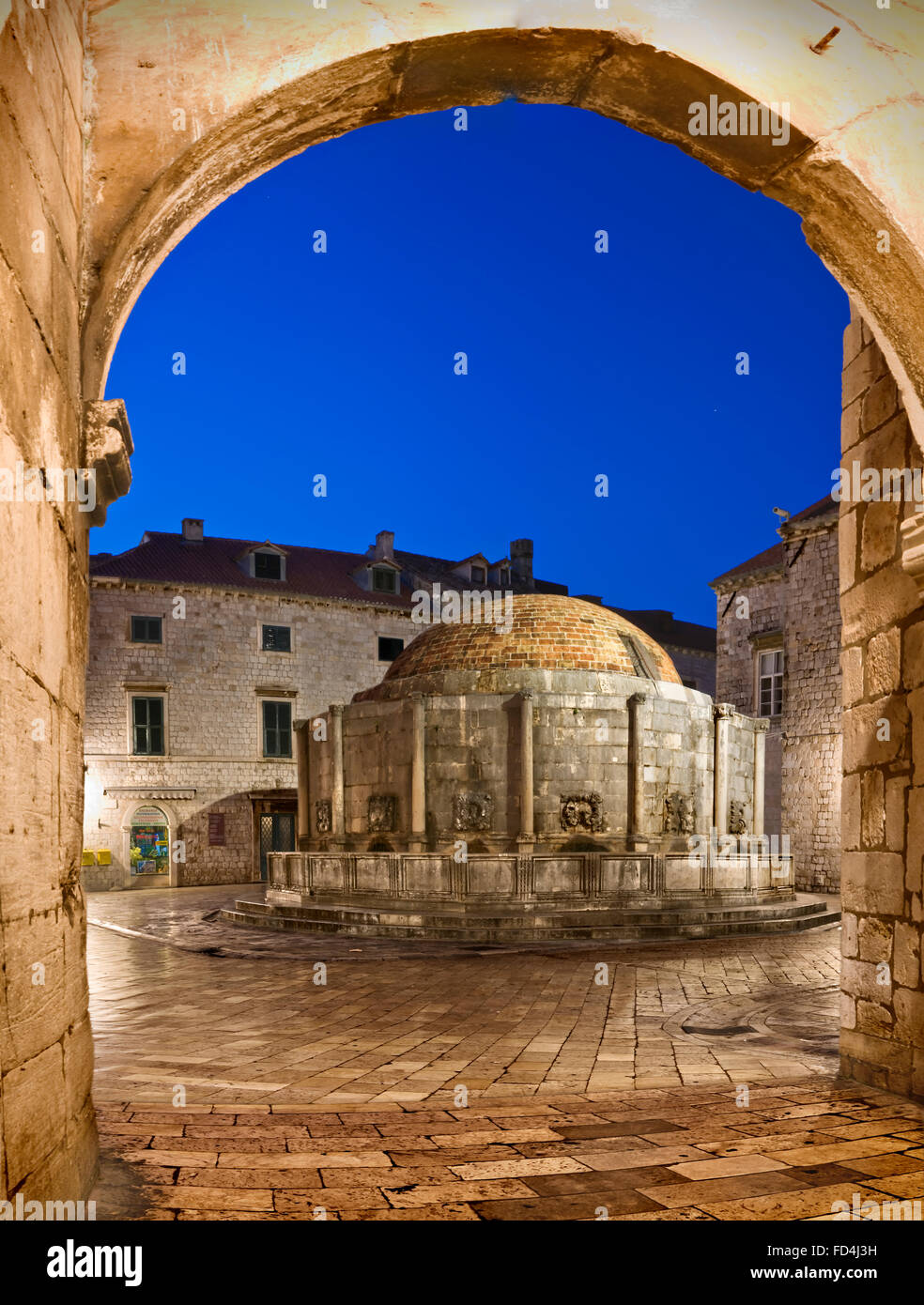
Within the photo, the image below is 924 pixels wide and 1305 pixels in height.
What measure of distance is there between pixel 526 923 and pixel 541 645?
6180 millimetres

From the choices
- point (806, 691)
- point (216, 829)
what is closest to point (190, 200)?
point (806, 691)

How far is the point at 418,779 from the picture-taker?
16.1 metres

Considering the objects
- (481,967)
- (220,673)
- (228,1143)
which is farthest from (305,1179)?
(220,673)

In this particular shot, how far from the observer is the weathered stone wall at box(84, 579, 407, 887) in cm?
2794

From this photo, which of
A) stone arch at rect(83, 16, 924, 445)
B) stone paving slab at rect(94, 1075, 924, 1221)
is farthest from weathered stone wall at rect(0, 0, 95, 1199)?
stone paving slab at rect(94, 1075, 924, 1221)

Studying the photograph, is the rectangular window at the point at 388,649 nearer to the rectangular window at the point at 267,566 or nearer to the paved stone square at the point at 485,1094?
the rectangular window at the point at 267,566

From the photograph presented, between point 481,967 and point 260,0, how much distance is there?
8.92 m

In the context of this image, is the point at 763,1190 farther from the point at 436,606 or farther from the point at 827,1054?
the point at 436,606

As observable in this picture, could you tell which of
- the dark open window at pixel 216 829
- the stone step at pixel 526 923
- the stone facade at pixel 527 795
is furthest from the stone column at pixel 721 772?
the dark open window at pixel 216 829

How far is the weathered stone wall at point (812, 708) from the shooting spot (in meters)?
23.3

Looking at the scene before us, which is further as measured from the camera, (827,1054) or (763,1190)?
(827,1054)

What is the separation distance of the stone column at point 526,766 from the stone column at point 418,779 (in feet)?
5.36

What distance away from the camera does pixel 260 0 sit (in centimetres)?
370

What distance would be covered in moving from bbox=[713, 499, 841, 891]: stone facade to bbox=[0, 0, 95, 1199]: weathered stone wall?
21497mm
